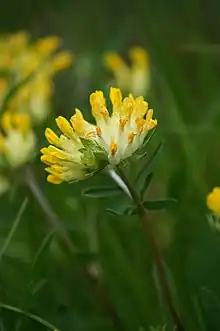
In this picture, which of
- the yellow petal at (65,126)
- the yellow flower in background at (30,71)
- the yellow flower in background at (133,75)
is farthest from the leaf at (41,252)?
the yellow flower in background at (133,75)

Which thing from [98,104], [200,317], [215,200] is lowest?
[200,317]

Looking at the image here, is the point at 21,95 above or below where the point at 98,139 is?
above

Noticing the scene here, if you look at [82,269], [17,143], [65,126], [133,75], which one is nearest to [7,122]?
[17,143]

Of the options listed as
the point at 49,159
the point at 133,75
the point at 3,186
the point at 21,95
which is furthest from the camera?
the point at 133,75

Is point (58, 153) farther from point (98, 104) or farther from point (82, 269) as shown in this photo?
point (82, 269)

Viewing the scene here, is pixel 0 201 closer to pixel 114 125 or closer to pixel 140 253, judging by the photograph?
pixel 140 253

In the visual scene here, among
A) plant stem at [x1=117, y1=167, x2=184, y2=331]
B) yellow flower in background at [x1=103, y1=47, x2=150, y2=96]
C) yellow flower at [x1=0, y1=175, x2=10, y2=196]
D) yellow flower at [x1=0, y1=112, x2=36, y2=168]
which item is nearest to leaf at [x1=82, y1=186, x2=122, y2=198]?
plant stem at [x1=117, y1=167, x2=184, y2=331]

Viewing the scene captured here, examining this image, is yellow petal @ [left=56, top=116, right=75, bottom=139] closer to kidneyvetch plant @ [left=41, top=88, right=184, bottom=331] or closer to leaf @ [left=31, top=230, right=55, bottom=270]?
kidneyvetch plant @ [left=41, top=88, right=184, bottom=331]
